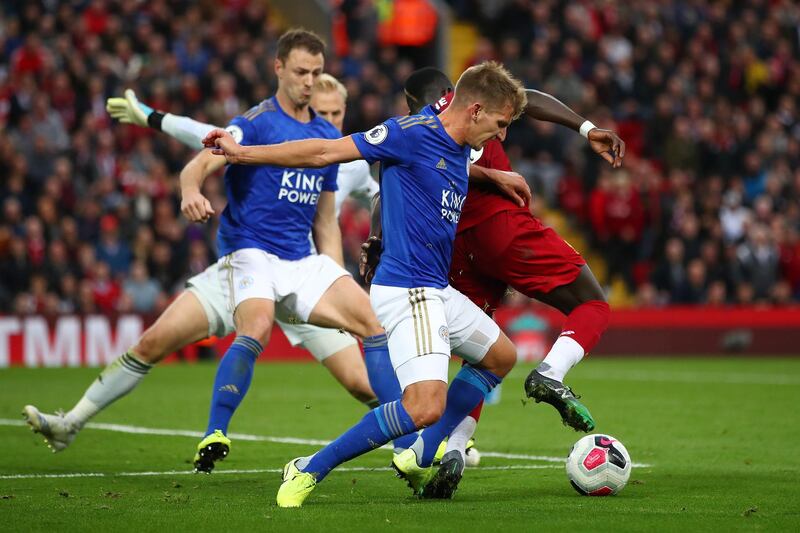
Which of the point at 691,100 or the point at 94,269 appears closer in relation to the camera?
the point at 94,269

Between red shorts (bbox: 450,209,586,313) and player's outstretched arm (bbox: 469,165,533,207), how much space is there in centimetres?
10

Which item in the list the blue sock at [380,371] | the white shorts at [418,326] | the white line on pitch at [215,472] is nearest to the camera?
the white shorts at [418,326]

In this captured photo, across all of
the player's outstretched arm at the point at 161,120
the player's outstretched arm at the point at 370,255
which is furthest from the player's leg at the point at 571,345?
the player's outstretched arm at the point at 161,120

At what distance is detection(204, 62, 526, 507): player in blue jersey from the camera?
254 inches

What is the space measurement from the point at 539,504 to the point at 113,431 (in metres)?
4.95

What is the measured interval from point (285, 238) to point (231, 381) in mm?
1149

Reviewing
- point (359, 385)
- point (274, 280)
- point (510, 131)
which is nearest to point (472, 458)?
point (359, 385)

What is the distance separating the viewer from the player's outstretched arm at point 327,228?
8.78 meters

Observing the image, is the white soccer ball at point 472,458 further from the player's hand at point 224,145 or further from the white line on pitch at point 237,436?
the player's hand at point 224,145

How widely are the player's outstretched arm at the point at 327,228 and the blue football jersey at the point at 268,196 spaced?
0.29m

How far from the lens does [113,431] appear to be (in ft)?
34.9

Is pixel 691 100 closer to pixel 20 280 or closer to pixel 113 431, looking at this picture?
pixel 20 280

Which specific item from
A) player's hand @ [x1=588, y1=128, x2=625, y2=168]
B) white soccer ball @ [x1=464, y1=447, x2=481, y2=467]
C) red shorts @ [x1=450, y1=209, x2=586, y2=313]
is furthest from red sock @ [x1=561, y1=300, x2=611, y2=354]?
white soccer ball @ [x1=464, y1=447, x2=481, y2=467]

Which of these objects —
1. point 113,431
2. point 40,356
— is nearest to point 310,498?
point 113,431
